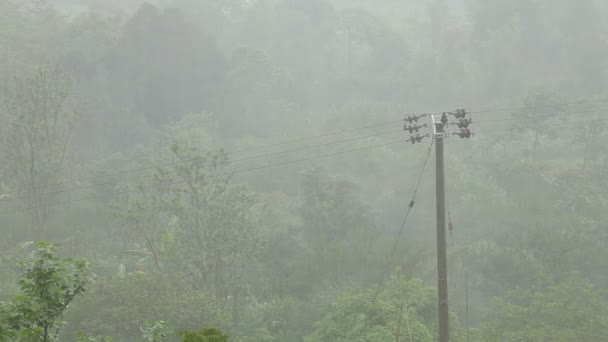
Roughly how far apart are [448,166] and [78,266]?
41.1 m

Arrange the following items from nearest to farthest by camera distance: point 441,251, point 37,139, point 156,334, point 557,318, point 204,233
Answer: point 156,334
point 441,251
point 557,318
point 204,233
point 37,139

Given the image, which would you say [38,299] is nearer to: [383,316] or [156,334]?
[156,334]

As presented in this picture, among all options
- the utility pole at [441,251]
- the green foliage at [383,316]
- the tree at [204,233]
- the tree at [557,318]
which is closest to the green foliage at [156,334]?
the utility pole at [441,251]

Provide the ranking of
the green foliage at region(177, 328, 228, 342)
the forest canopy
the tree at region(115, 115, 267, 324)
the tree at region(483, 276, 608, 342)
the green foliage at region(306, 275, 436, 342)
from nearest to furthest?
1. the green foliage at region(177, 328, 228, 342)
2. the green foliage at region(306, 275, 436, 342)
3. the tree at region(483, 276, 608, 342)
4. the forest canopy
5. the tree at region(115, 115, 267, 324)

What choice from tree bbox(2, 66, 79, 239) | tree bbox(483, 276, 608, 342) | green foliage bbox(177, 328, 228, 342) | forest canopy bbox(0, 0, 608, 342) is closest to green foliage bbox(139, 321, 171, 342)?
forest canopy bbox(0, 0, 608, 342)

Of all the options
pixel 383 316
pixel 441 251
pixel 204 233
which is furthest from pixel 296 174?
pixel 441 251

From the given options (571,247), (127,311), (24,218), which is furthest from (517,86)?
Answer: (127,311)

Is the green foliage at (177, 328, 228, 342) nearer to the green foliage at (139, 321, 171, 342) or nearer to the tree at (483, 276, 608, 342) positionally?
the green foliage at (139, 321, 171, 342)

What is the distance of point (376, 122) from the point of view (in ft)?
184

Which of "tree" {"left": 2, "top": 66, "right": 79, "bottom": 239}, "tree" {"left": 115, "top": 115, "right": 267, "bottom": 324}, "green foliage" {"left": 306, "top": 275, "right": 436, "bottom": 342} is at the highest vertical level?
"tree" {"left": 2, "top": 66, "right": 79, "bottom": 239}

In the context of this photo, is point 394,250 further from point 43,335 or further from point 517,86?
point 517,86

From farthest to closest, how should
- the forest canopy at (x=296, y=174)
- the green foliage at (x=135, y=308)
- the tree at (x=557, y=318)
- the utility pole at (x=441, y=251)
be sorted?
the forest canopy at (x=296, y=174)
the green foliage at (x=135, y=308)
the tree at (x=557, y=318)
the utility pole at (x=441, y=251)

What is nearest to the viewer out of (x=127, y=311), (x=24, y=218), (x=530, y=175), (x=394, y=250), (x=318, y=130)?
(x=127, y=311)

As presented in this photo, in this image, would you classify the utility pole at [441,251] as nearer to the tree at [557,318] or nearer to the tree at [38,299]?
the tree at [38,299]
